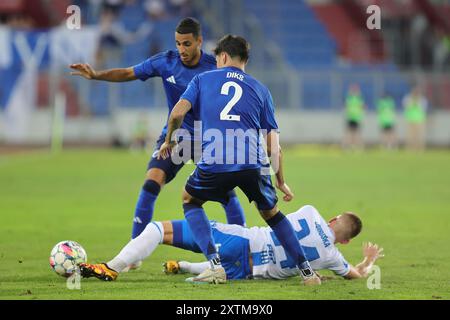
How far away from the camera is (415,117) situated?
126 ft

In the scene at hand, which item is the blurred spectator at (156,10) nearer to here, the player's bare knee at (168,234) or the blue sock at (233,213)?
the blue sock at (233,213)

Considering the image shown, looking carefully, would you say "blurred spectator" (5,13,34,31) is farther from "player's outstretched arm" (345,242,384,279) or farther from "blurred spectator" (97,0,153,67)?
"player's outstretched arm" (345,242,384,279)

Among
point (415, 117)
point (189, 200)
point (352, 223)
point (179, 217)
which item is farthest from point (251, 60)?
point (189, 200)

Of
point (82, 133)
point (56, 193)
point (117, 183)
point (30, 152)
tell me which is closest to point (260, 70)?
point (82, 133)

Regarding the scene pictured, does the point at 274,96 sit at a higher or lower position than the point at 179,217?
higher

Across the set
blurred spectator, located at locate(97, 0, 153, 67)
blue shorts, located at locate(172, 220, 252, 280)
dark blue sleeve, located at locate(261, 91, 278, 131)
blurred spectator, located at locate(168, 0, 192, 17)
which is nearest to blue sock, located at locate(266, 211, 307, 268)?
blue shorts, located at locate(172, 220, 252, 280)

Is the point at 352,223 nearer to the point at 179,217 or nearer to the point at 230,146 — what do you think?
the point at 230,146

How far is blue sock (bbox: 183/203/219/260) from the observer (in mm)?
8719

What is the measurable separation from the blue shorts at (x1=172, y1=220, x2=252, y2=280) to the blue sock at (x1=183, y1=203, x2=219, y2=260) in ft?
0.81

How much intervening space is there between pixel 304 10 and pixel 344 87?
521cm

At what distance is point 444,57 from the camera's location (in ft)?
145

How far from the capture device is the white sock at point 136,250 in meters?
8.71

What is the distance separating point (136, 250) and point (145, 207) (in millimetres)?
1611
